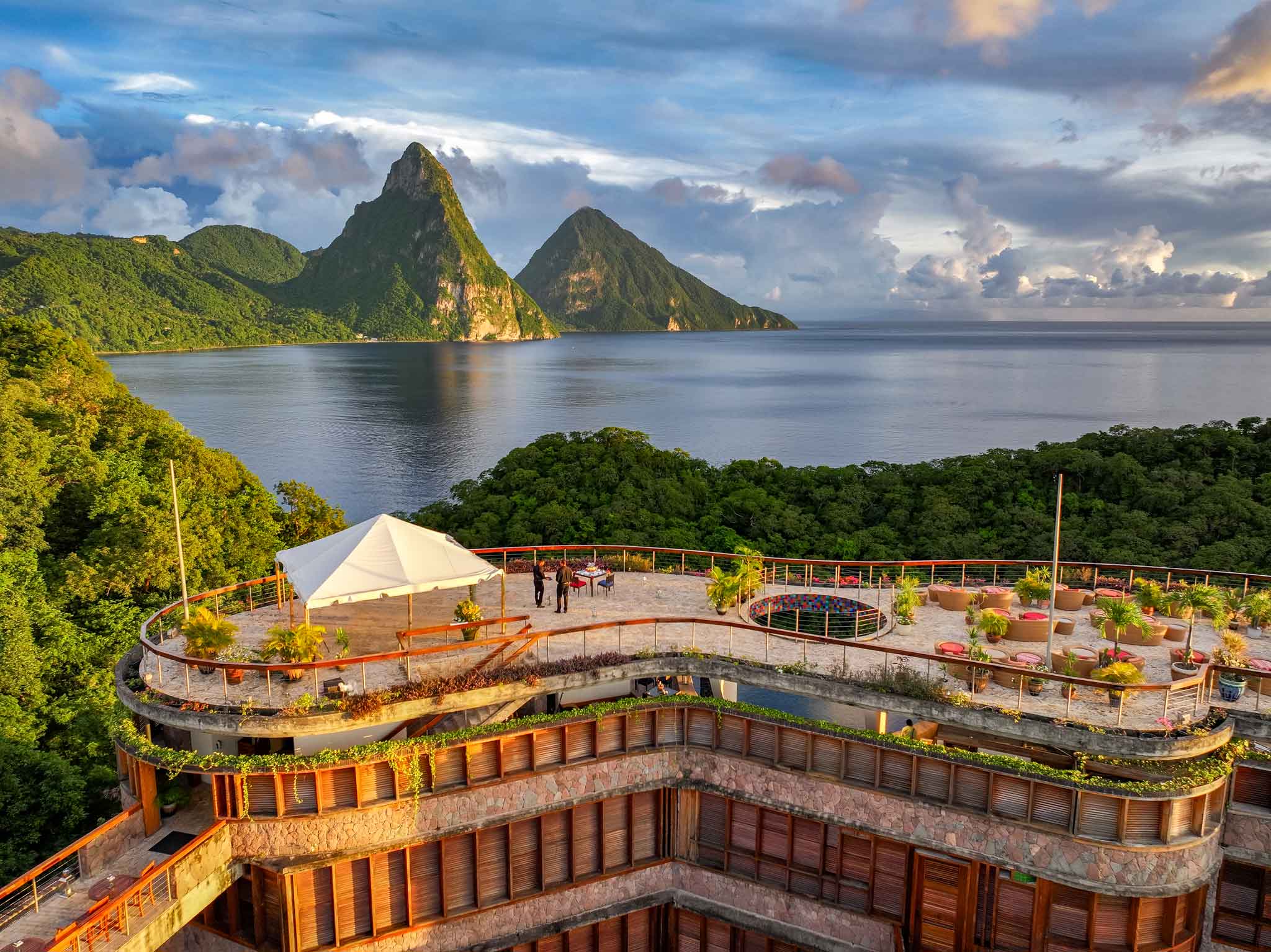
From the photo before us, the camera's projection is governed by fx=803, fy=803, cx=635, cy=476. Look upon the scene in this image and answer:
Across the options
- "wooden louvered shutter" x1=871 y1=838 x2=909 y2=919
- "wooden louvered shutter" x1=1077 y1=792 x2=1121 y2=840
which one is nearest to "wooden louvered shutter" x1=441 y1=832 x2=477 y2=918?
"wooden louvered shutter" x1=871 y1=838 x2=909 y2=919

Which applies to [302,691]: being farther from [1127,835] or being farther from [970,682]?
[1127,835]

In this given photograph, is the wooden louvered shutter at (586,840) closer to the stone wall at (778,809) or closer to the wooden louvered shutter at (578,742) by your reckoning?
the stone wall at (778,809)

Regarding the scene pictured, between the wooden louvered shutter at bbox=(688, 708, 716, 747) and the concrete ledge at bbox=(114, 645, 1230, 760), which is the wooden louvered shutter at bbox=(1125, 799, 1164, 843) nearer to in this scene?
the concrete ledge at bbox=(114, 645, 1230, 760)

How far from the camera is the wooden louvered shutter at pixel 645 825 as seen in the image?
19.2 meters

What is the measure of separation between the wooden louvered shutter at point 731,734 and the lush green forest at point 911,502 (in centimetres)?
2492

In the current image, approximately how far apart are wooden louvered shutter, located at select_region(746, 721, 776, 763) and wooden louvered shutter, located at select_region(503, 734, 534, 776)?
5040 mm

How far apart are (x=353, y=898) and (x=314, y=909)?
30.1 inches

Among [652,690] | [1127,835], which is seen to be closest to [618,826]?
[652,690]

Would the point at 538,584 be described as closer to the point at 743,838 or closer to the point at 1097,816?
the point at 743,838

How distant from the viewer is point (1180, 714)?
16.4 m

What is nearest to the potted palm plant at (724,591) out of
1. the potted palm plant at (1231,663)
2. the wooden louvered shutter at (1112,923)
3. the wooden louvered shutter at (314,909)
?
the wooden louvered shutter at (1112,923)

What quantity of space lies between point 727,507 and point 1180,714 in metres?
33.0

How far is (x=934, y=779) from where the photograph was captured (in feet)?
55.1

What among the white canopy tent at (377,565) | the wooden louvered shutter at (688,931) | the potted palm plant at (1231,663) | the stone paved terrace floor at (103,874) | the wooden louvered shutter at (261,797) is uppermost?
the white canopy tent at (377,565)
